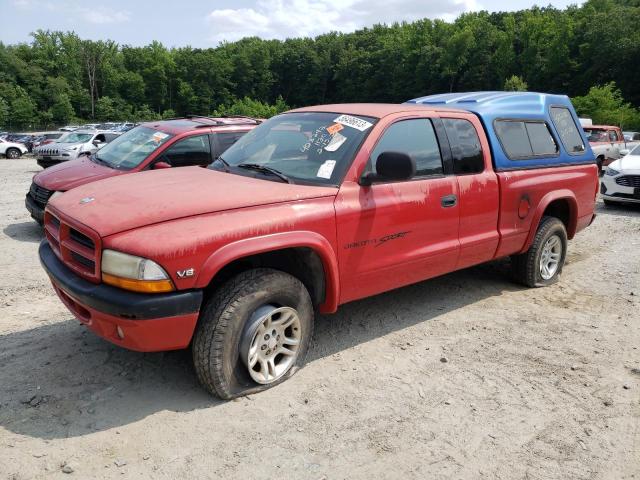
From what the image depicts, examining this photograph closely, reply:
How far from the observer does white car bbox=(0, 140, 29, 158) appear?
26.8m

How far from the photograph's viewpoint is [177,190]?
11.7ft

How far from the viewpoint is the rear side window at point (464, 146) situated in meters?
4.51

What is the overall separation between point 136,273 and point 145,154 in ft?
16.1

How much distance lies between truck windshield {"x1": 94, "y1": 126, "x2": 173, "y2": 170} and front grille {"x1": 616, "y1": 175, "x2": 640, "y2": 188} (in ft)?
29.4

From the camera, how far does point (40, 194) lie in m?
7.28

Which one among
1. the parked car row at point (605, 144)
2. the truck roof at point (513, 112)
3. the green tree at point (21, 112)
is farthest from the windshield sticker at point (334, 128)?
the green tree at point (21, 112)

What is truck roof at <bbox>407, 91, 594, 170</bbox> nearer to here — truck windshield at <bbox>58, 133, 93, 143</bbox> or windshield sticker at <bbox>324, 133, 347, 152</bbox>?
windshield sticker at <bbox>324, 133, 347, 152</bbox>

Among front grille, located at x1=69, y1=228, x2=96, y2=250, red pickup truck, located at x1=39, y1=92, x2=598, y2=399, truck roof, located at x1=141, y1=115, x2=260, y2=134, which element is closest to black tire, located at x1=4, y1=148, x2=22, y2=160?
truck roof, located at x1=141, y1=115, x2=260, y2=134

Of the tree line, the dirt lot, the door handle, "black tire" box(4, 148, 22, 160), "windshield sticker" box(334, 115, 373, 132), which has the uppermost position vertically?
the tree line

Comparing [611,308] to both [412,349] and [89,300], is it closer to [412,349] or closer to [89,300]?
[412,349]

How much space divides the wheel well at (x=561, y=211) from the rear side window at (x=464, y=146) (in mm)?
1554

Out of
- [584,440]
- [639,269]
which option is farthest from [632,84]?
[584,440]

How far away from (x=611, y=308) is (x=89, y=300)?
4.76 m

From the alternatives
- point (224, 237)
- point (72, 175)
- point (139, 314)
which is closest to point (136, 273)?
point (139, 314)
